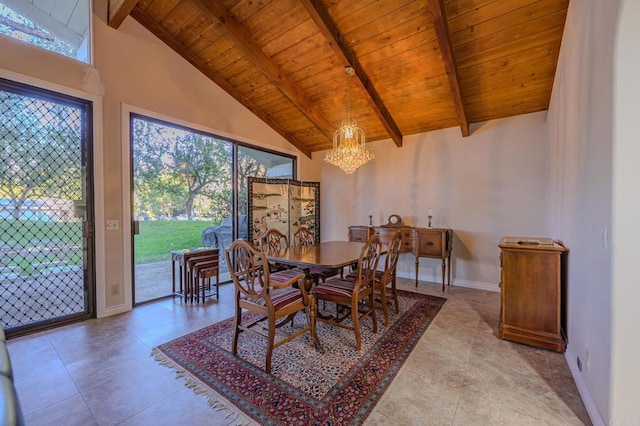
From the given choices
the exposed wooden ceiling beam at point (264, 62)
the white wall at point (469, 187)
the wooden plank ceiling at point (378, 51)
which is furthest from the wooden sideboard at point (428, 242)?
the exposed wooden ceiling beam at point (264, 62)

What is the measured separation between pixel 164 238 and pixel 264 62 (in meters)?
2.79

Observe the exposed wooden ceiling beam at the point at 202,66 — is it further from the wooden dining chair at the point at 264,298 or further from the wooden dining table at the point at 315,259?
the wooden dining chair at the point at 264,298

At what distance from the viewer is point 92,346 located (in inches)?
94.3

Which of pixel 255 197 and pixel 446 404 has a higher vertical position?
pixel 255 197

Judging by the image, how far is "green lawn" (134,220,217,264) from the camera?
3527 mm

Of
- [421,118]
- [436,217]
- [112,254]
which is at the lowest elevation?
[112,254]

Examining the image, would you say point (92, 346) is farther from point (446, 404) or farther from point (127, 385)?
point (446, 404)

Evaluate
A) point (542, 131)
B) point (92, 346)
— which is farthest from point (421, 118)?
point (92, 346)

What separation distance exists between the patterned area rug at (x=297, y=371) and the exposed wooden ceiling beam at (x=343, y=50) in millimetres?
3006

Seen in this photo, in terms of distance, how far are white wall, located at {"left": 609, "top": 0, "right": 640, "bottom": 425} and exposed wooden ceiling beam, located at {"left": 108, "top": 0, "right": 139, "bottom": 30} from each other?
4.04 m

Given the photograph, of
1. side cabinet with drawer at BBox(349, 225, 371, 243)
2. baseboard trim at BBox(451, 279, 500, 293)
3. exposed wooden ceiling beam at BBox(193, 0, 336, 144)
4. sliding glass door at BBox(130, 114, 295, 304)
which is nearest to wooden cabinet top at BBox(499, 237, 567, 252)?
baseboard trim at BBox(451, 279, 500, 293)

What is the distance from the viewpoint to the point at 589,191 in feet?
5.50

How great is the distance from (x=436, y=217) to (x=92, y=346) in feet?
15.4

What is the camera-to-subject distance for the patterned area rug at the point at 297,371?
65.1 inches
